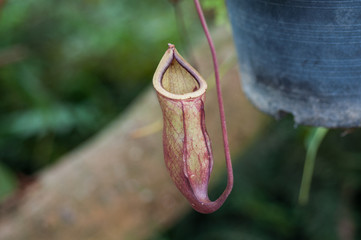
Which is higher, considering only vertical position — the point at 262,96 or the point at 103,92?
the point at 262,96

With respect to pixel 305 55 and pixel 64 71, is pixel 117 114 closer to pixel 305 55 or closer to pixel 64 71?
pixel 64 71

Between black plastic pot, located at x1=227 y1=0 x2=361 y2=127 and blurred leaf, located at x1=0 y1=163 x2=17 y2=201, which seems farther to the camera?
blurred leaf, located at x1=0 y1=163 x2=17 y2=201

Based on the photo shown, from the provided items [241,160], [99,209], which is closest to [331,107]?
[99,209]

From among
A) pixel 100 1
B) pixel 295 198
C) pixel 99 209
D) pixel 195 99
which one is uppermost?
pixel 195 99

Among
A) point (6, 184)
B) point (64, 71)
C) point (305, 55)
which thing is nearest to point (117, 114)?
point (64, 71)

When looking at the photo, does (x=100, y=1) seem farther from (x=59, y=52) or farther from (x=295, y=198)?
(x=295, y=198)

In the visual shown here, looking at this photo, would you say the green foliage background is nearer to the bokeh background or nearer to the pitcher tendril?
the bokeh background

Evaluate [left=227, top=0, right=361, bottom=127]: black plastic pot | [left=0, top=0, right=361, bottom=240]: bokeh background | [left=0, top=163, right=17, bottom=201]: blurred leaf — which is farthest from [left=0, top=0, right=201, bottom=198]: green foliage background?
[left=227, top=0, right=361, bottom=127]: black plastic pot
